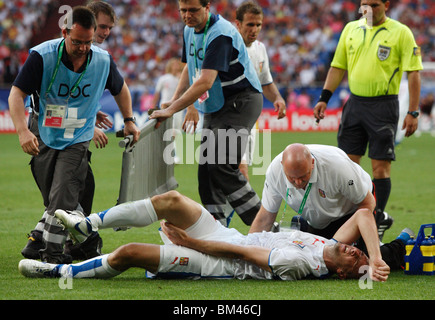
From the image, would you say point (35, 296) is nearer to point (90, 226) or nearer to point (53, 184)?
point (90, 226)

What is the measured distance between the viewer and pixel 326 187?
5695 millimetres

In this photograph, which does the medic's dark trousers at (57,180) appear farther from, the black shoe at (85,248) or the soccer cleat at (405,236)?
the soccer cleat at (405,236)

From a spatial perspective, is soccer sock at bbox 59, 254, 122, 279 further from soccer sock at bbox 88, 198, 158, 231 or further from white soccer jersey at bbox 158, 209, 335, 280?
white soccer jersey at bbox 158, 209, 335, 280

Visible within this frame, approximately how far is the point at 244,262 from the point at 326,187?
887mm

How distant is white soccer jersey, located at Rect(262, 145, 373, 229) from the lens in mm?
5645

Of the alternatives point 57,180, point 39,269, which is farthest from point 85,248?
point 39,269

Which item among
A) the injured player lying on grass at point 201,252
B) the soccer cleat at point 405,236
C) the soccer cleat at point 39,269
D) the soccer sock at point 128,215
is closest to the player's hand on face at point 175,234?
the injured player lying on grass at point 201,252

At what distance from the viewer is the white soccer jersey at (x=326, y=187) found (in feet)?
18.5

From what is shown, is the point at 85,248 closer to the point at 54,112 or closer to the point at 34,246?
the point at 34,246

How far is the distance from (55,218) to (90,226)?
622 mm

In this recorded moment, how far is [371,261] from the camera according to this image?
530 centimetres

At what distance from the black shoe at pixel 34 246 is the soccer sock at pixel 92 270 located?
3.37 feet

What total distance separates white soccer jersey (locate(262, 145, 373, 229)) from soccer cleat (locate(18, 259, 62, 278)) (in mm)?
1783

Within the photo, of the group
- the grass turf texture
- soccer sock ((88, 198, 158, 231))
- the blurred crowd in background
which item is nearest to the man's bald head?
the grass turf texture
